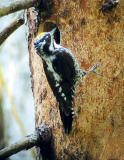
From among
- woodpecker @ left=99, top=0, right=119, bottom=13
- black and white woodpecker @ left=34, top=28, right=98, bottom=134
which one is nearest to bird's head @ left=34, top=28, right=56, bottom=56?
black and white woodpecker @ left=34, top=28, right=98, bottom=134

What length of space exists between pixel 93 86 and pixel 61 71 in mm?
261

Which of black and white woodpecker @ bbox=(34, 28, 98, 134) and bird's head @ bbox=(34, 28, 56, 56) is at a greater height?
bird's head @ bbox=(34, 28, 56, 56)

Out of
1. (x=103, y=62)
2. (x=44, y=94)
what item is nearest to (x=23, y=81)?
(x=44, y=94)

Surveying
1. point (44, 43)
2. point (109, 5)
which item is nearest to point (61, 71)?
point (44, 43)

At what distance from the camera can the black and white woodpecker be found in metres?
1.87

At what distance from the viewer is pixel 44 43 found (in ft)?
6.71

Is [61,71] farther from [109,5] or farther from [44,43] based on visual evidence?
[109,5]

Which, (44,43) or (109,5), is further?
(44,43)

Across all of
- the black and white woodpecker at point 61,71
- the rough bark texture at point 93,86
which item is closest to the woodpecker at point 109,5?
the rough bark texture at point 93,86

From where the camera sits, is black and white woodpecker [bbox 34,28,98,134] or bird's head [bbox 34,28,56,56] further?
bird's head [bbox 34,28,56,56]

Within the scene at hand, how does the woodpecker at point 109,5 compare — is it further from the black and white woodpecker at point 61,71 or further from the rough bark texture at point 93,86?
the black and white woodpecker at point 61,71

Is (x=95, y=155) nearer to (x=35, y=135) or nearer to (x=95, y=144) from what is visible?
(x=95, y=144)

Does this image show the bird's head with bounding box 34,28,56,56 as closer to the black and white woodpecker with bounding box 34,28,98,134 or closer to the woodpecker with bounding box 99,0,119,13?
the black and white woodpecker with bounding box 34,28,98,134

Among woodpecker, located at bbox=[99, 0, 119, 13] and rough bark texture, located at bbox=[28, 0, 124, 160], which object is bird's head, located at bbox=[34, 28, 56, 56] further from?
woodpecker, located at bbox=[99, 0, 119, 13]
